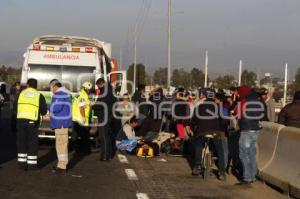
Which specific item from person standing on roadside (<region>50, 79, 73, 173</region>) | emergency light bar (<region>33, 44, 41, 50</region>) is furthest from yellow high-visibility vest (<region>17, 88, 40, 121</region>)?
emergency light bar (<region>33, 44, 41, 50</region>)

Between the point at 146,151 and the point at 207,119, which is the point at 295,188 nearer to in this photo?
the point at 207,119

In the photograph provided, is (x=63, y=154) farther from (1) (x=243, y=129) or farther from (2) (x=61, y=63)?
(2) (x=61, y=63)

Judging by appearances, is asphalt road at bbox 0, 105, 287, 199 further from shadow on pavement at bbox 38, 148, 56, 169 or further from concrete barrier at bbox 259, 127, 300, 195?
concrete barrier at bbox 259, 127, 300, 195

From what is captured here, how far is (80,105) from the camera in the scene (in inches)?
571

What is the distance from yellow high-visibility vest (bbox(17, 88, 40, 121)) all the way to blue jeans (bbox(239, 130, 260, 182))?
414 cm

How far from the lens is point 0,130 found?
869 inches

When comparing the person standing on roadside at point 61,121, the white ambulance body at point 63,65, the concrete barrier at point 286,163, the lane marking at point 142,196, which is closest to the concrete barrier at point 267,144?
the concrete barrier at point 286,163

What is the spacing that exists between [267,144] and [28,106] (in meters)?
4.80

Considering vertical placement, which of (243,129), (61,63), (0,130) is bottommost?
(0,130)

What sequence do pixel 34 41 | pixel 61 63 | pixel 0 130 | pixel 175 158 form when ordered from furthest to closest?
pixel 0 130 < pixel 34 41 < pixel 61 63 < pixel 175 158

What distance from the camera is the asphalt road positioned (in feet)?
31.8

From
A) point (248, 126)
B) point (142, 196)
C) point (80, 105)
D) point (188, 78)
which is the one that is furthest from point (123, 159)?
point (188, 78)

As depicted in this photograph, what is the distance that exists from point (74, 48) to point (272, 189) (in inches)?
315

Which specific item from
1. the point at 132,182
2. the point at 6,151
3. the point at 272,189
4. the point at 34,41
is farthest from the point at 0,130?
the point at 272,189
